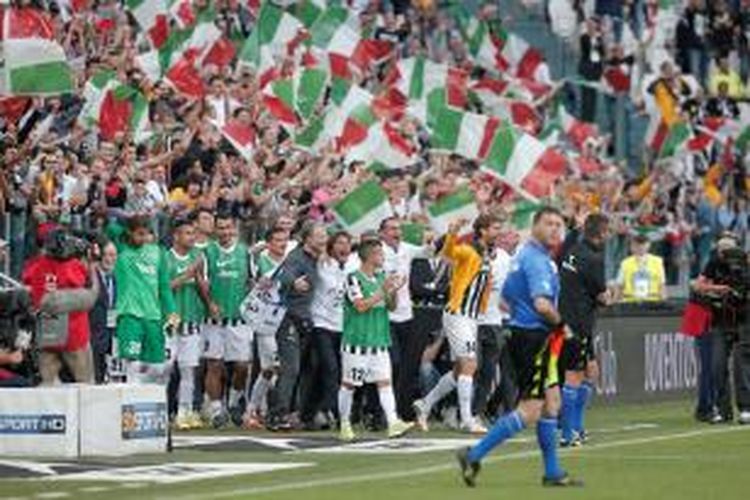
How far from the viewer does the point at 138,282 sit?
26.5 metres

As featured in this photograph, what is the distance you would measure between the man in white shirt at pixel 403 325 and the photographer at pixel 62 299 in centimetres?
410

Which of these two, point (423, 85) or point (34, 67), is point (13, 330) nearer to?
point (34, 67)

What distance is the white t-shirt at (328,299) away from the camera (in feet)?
92.3

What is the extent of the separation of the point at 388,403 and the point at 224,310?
8.49ft

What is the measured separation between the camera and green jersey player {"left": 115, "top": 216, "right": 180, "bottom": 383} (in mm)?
26453

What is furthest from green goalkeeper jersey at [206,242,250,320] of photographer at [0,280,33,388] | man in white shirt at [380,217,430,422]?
photographer at [0,280,33,388]

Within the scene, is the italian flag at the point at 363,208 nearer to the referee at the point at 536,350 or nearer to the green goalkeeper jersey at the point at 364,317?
the green goalkeeper jersey at the point at 364,317

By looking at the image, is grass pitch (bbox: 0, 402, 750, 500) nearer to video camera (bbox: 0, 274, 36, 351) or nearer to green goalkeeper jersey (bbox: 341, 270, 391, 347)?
green goalkeeper jersey (bbox: 341, 270, 391, 347)

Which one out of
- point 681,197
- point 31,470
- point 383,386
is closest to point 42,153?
point 383,386

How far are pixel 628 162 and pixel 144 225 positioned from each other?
1894cm

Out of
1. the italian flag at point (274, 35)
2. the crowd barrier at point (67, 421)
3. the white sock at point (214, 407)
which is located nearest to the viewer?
the crowd barrier at point (67, 421)

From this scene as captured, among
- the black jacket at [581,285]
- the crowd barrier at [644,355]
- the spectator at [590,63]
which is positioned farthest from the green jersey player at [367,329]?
the spectator at [590,63]

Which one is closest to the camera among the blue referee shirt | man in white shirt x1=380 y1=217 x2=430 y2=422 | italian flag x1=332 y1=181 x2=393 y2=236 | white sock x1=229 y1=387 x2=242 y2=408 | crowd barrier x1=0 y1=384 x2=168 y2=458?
the blue referee shirt

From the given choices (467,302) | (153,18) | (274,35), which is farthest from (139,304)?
(274,35)
